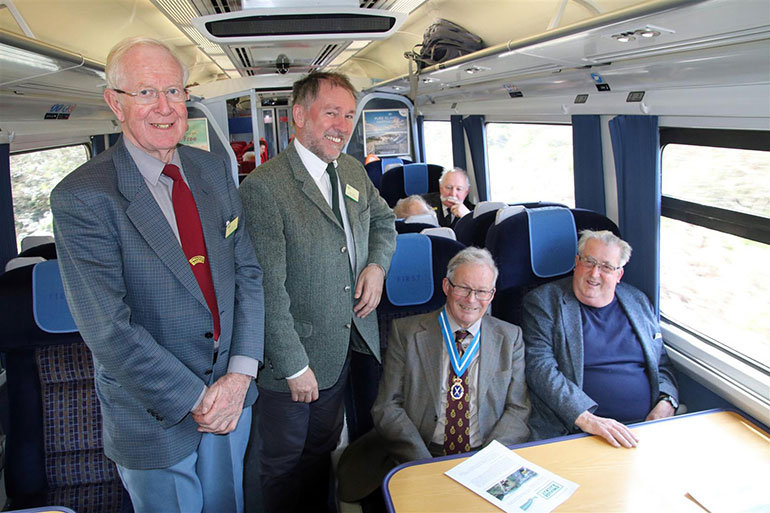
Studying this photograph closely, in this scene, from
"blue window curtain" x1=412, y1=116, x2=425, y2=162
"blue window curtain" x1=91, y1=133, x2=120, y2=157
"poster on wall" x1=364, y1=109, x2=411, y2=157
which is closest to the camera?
"blue window curtain" x1=91, y1=133, x2=120, y2=157

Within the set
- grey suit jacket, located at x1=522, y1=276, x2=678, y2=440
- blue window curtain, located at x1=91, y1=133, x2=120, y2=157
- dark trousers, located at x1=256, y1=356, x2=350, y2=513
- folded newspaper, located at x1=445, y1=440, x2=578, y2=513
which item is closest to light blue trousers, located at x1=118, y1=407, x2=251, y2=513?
dark trousers, located at x1=256, y1=356, x2=350, y2=513

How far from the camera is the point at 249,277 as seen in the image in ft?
6.14

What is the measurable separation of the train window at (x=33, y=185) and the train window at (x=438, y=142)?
17.0 feet

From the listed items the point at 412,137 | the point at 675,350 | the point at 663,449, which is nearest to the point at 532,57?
the point at 675,350

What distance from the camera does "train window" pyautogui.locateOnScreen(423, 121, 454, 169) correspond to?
27.6 ft

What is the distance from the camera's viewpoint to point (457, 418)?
257cm

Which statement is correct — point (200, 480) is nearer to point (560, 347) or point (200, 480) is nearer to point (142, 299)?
point (142, 299)

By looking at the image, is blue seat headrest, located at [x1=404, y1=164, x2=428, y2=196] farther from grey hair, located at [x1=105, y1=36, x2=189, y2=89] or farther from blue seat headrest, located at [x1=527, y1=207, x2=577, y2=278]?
grey hair, located at [x1=105, y1=36, x2=189, y2=89]

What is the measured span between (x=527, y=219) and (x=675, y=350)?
1186mm

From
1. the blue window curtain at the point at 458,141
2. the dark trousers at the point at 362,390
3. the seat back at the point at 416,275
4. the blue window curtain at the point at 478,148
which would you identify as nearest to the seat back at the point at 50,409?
the dark trousers at the point at 362,390

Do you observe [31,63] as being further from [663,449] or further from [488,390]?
[663,449]

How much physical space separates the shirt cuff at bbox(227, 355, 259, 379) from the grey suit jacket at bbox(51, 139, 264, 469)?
2cm

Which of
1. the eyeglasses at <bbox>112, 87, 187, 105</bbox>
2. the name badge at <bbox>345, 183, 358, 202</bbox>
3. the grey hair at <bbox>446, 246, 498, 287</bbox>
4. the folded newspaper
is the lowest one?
the folded newspaper

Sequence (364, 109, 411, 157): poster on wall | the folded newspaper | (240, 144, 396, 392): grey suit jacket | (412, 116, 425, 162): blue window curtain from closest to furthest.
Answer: the folded newspaper
(240, 144, 396, 392): grey suit jacket
(364, 109, 411, 157): poster on wall
(412, 116, 425, 162): blue window curtain
